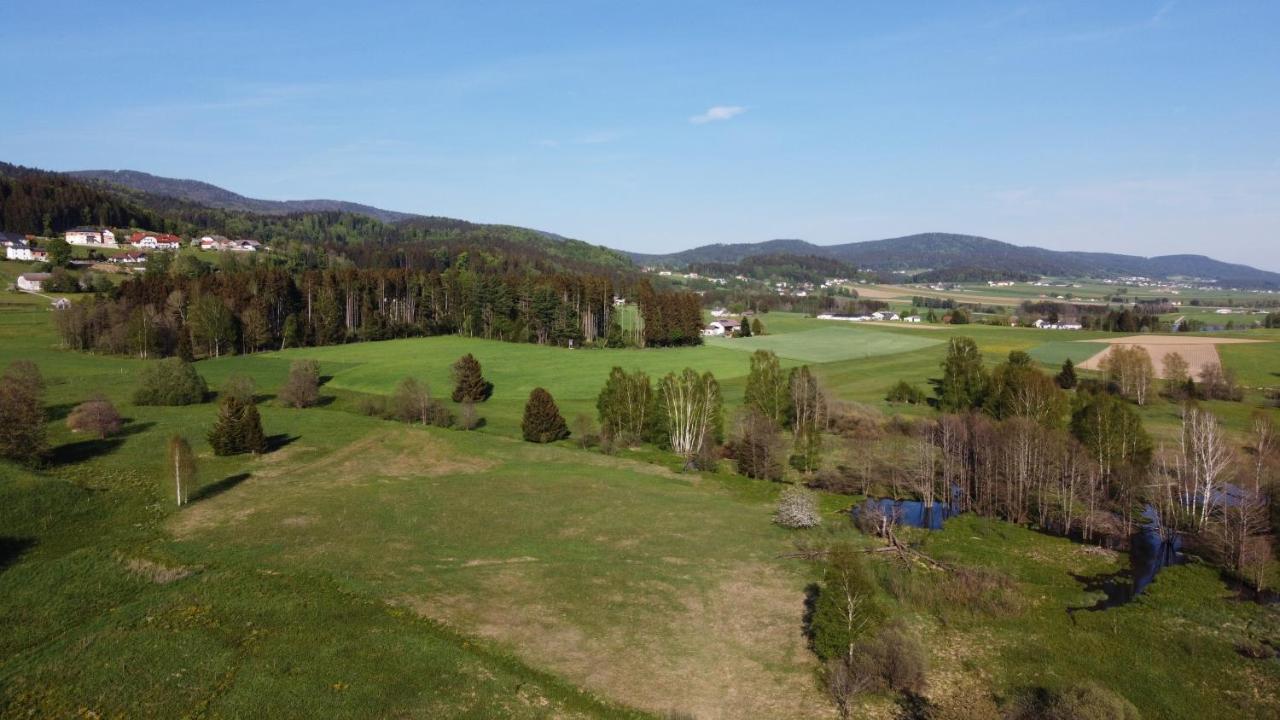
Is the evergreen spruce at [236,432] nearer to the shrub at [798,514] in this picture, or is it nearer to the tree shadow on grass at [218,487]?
the tree shadow on grass at [218,487]

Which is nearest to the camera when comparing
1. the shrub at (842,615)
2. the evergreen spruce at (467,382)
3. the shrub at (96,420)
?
the shrub at (842,615)

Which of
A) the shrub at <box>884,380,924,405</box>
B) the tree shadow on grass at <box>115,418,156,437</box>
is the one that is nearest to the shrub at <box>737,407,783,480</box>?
the shrub at <box>884,380,924,405</box>

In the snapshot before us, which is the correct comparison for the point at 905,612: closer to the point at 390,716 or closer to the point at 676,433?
the point at 390,716

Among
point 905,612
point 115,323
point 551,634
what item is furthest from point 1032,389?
point 115,323

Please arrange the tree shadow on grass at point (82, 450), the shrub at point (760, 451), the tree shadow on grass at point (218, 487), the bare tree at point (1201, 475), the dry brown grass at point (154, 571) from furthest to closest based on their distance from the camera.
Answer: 1. the shrub at point (760, 451)
2. the tree shadow on grass at point (82, 450)
3. the tree shadow on grass at point (218, 487)
4. the bare tree at point (1201, 475)
5. the dry brown grass at point (154, 571)

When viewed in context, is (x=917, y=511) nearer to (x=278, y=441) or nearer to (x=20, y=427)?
(x=278, y=441)

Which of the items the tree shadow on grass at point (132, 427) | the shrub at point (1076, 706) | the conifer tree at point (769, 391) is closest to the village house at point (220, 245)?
the tree shadow on grass at point (132, 427)

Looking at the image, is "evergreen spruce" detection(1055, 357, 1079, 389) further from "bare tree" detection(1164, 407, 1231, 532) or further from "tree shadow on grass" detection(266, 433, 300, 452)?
"tree shadow on grass" detection(266, 433, 300, 452)
